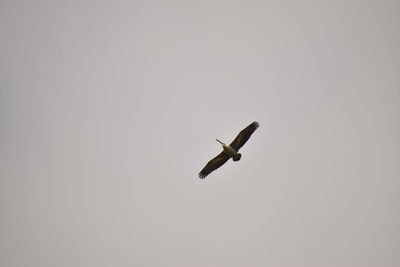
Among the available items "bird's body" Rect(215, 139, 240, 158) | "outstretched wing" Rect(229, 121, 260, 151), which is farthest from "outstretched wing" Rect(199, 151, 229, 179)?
"outstretched wing" Rect(229, 121, 260, 151)

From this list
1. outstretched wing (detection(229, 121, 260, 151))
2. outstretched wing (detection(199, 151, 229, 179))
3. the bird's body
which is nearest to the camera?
outstretched wing (detection(229, 121, 260, 151))

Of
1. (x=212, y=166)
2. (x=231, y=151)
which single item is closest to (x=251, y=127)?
(x=231, y=151)

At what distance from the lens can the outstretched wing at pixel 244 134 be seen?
19.0 meters

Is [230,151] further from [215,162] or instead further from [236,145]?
[215,162]

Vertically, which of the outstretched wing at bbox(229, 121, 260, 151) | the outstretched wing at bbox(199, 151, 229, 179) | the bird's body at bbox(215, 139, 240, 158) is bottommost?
the bird's body at bbox(215, 139, 240, 158)

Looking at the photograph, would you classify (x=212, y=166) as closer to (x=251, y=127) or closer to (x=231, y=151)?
(x=231, y=151)

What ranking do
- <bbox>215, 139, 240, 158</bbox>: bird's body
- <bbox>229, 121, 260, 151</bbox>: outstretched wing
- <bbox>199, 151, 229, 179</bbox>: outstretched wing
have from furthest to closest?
<bbox>199, 151, 229, 179</bbox>: outstretched wing → <bbox>215, 139, 240, 158</bbox>: bird's body → <bbox>229, 121, 260, 151</bbox>: outstretched wing

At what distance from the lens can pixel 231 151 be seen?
19406 millimetres

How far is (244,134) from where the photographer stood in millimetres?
19219

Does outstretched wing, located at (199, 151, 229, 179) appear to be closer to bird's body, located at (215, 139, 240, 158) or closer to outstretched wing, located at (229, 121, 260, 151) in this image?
bird's body, located at (215, 139, 240, 158)

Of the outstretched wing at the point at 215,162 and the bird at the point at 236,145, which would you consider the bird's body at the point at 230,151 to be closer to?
the bird at the point at 236,145

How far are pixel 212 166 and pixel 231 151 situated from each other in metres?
1.80

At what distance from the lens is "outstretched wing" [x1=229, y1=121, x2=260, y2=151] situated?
19.0 m

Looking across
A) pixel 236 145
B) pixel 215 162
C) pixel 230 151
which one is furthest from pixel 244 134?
pixel 215 162
